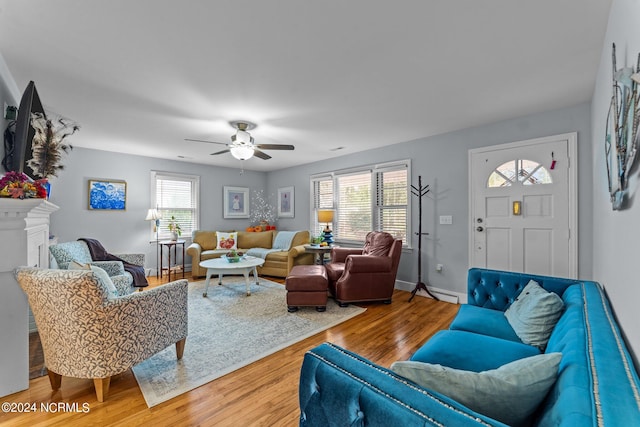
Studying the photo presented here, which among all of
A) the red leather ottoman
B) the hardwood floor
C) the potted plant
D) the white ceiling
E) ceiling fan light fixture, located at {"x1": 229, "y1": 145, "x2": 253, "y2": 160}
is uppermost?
the white ceiling

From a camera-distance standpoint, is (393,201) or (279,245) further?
(279,245)

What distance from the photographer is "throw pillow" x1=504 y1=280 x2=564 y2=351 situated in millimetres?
1542

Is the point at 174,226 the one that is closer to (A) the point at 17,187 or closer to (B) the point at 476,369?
(A) the point at 17,187

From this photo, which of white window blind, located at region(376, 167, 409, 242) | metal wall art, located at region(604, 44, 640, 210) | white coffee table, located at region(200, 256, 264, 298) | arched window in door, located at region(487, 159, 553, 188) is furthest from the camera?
white window blind, located at region(376, 167, 409, 242)

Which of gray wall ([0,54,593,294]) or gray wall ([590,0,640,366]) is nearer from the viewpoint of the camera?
gray wall ([590,0,640,366])

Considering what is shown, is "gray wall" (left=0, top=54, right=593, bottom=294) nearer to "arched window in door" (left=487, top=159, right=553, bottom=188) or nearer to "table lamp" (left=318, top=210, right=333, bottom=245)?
"arched window in door" (left=487, top=159, right=553, bottom=188)

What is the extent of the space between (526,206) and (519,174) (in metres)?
0.40

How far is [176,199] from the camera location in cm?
580

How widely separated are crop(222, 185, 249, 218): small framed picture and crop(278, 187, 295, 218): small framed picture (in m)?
0.85

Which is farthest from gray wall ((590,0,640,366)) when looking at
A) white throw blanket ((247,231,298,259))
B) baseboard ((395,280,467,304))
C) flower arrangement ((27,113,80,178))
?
white throw blanket ((247,231,298,259))

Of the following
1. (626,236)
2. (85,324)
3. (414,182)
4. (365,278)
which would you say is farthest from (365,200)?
(85,324)

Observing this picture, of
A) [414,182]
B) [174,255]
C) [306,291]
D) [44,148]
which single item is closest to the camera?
[44,148]

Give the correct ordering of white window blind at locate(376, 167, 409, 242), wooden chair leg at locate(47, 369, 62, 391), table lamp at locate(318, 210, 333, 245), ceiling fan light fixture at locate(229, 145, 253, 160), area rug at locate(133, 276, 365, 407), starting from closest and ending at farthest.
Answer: wooden chair leg at locate(47, 369, 62, 391) < area rug at locate(133, 276, 365, 407) < ceiling fan light fixture at locate(229, 145, 253, 160) < white window blind at locate(376, 167, 409, 242) < table lamp at locate(318, 210, 333, 245)

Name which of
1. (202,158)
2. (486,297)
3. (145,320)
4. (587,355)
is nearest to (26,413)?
(145,320)
